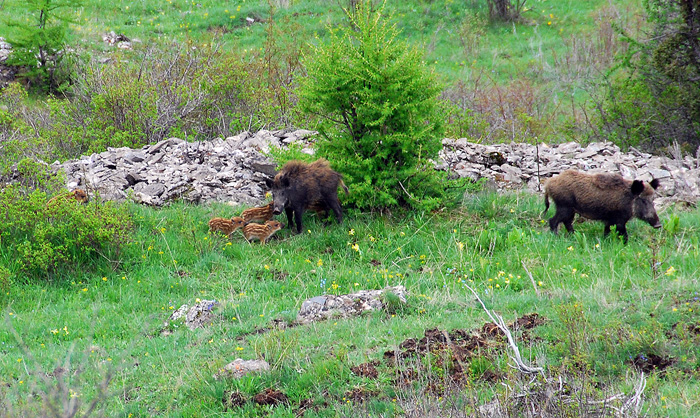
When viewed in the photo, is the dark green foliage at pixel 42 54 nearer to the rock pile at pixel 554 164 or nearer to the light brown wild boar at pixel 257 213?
the light brown wild boar at pixel 257 213

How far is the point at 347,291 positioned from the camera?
9.48 metres

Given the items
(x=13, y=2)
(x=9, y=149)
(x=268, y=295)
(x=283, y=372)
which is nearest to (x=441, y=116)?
(x=268, y=295)

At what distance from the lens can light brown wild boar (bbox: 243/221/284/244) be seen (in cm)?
1105

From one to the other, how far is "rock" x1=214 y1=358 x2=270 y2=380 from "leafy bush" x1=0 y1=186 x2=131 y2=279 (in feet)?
14.6

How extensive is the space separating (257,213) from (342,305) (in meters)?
3.55

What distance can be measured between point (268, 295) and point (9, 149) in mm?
5944

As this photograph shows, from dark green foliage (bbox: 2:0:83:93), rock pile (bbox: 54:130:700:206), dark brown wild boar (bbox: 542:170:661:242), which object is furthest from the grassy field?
dark green foliage (bbox: 2:0:83:93)

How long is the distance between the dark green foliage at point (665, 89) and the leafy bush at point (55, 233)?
12369mm

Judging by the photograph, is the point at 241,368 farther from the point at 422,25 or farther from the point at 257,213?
the point at 422,25

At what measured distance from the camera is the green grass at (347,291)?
20.7 feet

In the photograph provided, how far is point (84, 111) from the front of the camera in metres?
16.9

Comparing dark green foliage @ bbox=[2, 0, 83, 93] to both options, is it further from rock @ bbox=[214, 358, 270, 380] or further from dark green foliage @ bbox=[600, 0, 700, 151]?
rock @ bbox=[214, 358, 270, 380]

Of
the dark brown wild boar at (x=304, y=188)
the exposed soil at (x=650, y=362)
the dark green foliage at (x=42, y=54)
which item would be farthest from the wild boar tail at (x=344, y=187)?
the dark green foliage at (x=42, y=54)

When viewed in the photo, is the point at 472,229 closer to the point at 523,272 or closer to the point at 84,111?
the point at 523,272
